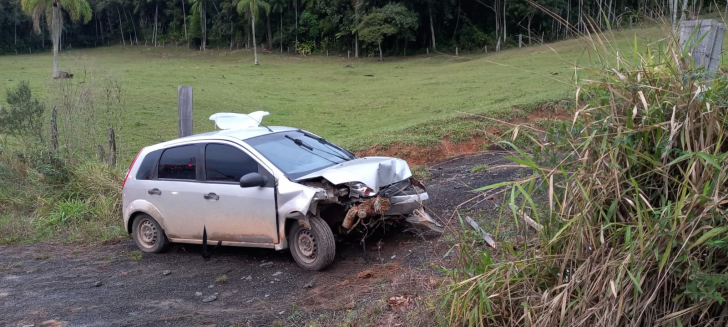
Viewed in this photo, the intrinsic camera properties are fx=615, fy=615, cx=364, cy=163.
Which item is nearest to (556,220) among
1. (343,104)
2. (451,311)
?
(451,311)

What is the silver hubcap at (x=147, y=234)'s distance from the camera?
801 cm

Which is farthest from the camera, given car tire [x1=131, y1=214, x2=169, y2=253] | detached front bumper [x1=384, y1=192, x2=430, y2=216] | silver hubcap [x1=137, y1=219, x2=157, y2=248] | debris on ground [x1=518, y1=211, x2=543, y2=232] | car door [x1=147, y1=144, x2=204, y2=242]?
silver hubcap [x1=137, y1=219, x2=157, y2=248]

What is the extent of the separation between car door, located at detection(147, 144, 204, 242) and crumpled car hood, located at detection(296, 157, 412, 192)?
154cm

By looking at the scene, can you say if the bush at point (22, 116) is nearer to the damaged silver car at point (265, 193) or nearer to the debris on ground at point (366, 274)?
the damaged silver car at point (265, 193)

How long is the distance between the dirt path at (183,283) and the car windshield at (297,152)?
103cm

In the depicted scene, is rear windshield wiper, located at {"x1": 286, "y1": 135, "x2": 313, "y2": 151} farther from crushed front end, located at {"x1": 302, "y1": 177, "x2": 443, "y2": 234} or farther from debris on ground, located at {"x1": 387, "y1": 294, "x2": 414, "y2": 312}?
debris on ground, located at {"x1": 387, "y1": 294, "x2": 414, "y2": 312}

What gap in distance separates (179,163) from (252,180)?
1.53 meters

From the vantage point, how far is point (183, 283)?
22.2 feet

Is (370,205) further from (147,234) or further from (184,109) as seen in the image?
(184,109)

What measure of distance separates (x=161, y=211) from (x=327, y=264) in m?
2.49

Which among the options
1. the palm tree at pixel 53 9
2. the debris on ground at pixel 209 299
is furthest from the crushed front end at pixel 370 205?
the palm tree at pixel 53 9

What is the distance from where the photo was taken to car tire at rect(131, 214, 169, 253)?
310 inches

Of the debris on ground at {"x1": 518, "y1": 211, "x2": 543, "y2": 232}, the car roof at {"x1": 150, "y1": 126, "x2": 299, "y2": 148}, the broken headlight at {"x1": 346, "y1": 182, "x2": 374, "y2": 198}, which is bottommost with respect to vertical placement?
the broken headlight at {"x1": 346, "y1": 182, "x2": 374, "y2": 198}

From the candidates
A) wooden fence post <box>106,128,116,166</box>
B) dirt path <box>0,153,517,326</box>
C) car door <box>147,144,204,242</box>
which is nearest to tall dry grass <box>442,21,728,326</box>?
dirt path <box>0,153,517,326</box>
